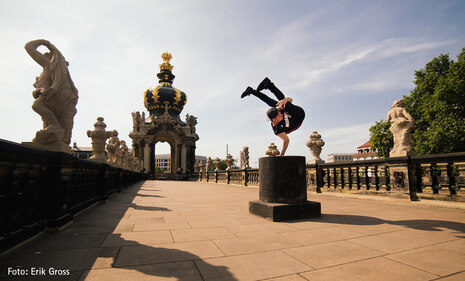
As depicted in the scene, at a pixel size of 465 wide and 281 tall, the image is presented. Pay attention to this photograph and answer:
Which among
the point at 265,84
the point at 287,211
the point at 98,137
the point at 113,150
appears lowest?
the point at 287,211

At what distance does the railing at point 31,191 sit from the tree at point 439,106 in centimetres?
2799

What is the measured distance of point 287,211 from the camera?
4.98 metres

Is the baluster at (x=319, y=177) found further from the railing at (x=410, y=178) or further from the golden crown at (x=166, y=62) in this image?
the golden crown at (x=166, y=62)

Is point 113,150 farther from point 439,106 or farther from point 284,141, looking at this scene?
point 439,106

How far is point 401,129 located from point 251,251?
8.12 m

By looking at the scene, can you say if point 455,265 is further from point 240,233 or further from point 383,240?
point 240,233

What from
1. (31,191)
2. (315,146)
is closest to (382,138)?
(315,146)

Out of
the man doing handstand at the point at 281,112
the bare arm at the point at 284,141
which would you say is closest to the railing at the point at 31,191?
the man doing handstand at the point at 281,112

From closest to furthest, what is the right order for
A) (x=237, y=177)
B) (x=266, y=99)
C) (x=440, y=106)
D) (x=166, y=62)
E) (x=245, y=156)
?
(x=266, y=99) → (x=237, y=177) → (x=245, y=156) → (x=440, y=106) → (x=166, y=62)

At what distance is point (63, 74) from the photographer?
481 cm

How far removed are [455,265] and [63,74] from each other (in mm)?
6648

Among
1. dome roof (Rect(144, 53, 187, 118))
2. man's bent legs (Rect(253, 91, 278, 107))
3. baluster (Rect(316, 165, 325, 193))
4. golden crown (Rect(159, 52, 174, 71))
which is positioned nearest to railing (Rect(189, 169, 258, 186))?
baluster (Rect(316, 165, 325, 193))

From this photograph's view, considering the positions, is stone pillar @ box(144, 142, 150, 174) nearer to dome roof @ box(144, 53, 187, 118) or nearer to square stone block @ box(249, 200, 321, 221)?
dome roof @ box(144, 53, 187, 118)

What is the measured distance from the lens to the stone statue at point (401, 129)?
27.2ft
